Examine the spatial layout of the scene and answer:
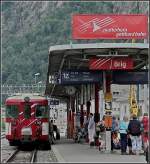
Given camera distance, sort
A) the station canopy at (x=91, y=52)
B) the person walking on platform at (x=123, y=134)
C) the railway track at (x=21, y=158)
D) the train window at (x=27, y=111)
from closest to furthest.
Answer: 1. the station canopy at (x=91, y=52)
2. the railway track at (x=21, y=158)
3. the person walking on platform at (x=123, y=134)
4. the train window at (x=27, y=111)

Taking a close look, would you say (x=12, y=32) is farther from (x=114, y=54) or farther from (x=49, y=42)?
(x=114, y=54)

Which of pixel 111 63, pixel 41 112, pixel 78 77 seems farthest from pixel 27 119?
pixel 111 63

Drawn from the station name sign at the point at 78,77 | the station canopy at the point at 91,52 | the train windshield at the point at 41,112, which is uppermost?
the station canopy at the point at 91,52

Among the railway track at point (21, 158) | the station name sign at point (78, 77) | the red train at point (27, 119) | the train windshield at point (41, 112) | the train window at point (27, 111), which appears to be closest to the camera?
the railway track at point (21, 158)

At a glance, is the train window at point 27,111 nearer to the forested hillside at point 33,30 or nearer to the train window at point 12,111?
the train window at point 12,111

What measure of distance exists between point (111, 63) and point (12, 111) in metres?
8.97

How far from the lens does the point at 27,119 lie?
100ft

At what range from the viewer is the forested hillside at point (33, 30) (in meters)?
104

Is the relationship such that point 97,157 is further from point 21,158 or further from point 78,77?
Answer: point 21,158

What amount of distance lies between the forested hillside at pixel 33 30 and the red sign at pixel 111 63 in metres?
Answer: 61.5

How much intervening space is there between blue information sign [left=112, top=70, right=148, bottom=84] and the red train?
260 inches

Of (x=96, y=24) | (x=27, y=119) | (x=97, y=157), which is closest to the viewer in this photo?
(x=97, y=157)

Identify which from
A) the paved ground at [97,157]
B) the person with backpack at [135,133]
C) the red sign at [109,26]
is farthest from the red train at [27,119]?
the person with backpack at [135,133]

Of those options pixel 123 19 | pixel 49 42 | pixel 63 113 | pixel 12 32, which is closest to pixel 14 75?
pixel 63 113
